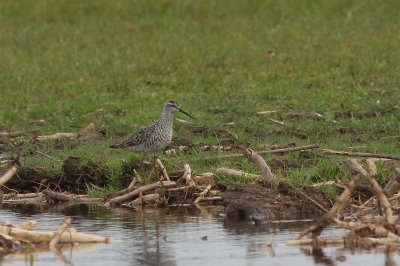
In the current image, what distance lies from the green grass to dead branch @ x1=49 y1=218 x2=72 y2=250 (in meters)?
3.43

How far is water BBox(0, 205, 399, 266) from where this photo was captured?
427 inches

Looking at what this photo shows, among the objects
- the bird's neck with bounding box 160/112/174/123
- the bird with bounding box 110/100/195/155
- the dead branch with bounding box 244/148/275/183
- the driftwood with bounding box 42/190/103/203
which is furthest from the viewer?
the bird's neck with bounding box 160/112/174/123

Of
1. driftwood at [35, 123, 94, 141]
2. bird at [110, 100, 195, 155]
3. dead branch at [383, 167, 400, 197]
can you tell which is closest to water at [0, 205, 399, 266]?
dead branch at [383, 167, 400, 197]

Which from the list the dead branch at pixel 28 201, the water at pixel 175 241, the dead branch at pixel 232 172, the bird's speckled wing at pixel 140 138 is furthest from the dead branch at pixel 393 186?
the dead branch at pixel 28 201

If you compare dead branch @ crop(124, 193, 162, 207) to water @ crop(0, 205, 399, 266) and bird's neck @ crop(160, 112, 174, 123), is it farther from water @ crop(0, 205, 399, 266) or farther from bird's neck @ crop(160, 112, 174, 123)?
bird's neck @ crop(160, 112, 174, 123)

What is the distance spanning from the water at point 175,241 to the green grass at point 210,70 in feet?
4.18

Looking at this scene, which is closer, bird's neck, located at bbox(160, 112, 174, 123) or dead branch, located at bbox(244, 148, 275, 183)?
dead branch, located at bbox(244, 148, 275, 183)

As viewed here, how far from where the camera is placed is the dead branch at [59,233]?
10.9m

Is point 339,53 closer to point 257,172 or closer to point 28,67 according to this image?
point 28,67

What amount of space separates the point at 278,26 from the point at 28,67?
5.17m

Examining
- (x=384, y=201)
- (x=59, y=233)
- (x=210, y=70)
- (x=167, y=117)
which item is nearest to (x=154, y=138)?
(x=167, y=117)

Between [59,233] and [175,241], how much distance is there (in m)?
1.31

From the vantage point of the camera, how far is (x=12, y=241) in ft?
36.6

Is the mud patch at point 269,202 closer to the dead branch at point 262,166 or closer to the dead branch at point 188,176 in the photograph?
the dead branch at point 262,166
